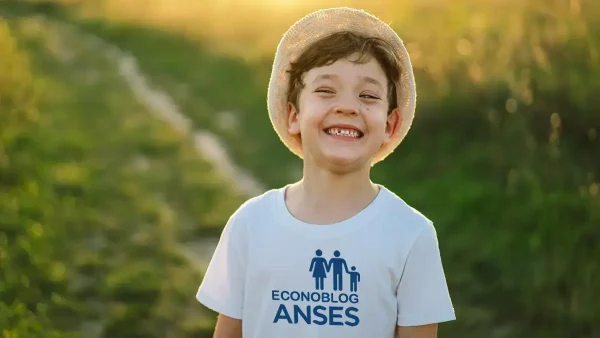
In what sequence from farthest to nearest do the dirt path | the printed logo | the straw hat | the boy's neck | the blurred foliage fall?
the dirt path
the blurred foliage
the straw hat
the boy's neck
the printed logo

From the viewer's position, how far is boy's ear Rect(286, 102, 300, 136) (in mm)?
2938

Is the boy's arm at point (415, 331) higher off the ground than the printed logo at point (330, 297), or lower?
lower

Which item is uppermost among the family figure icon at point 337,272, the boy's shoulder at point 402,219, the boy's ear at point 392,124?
the boy's ear at point 392,124

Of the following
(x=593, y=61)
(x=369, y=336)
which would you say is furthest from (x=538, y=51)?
(x=369, y=336)

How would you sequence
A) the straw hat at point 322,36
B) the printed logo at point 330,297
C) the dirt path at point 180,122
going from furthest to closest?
the dirt path at point 180,122 → the straw hat at point 322,36 → the printed logo at point 330,297

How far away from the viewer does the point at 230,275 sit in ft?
9.22

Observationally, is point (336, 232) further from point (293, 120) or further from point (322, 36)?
point (322, 36)

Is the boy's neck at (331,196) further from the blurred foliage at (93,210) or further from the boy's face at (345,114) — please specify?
the blurred foliage at (93,210)

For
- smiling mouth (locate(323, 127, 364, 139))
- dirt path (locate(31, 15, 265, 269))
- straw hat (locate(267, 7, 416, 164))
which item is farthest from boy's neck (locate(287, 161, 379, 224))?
dirt path (locate(31, 15, 265, 269))

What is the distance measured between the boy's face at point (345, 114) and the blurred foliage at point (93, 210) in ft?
6.24

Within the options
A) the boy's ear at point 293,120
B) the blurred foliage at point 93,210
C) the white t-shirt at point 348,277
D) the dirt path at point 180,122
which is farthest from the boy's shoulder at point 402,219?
Answer: the dirt path at point 180,122

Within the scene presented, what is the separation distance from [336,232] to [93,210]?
133 inches

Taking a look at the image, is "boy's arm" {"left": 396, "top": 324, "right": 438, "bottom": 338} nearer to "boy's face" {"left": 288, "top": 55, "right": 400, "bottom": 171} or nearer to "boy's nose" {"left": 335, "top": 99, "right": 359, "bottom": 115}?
"boy's face" {"left": 288, "top": 55, "right": 400, "bottom": 171}

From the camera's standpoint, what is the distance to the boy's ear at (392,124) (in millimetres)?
2932
